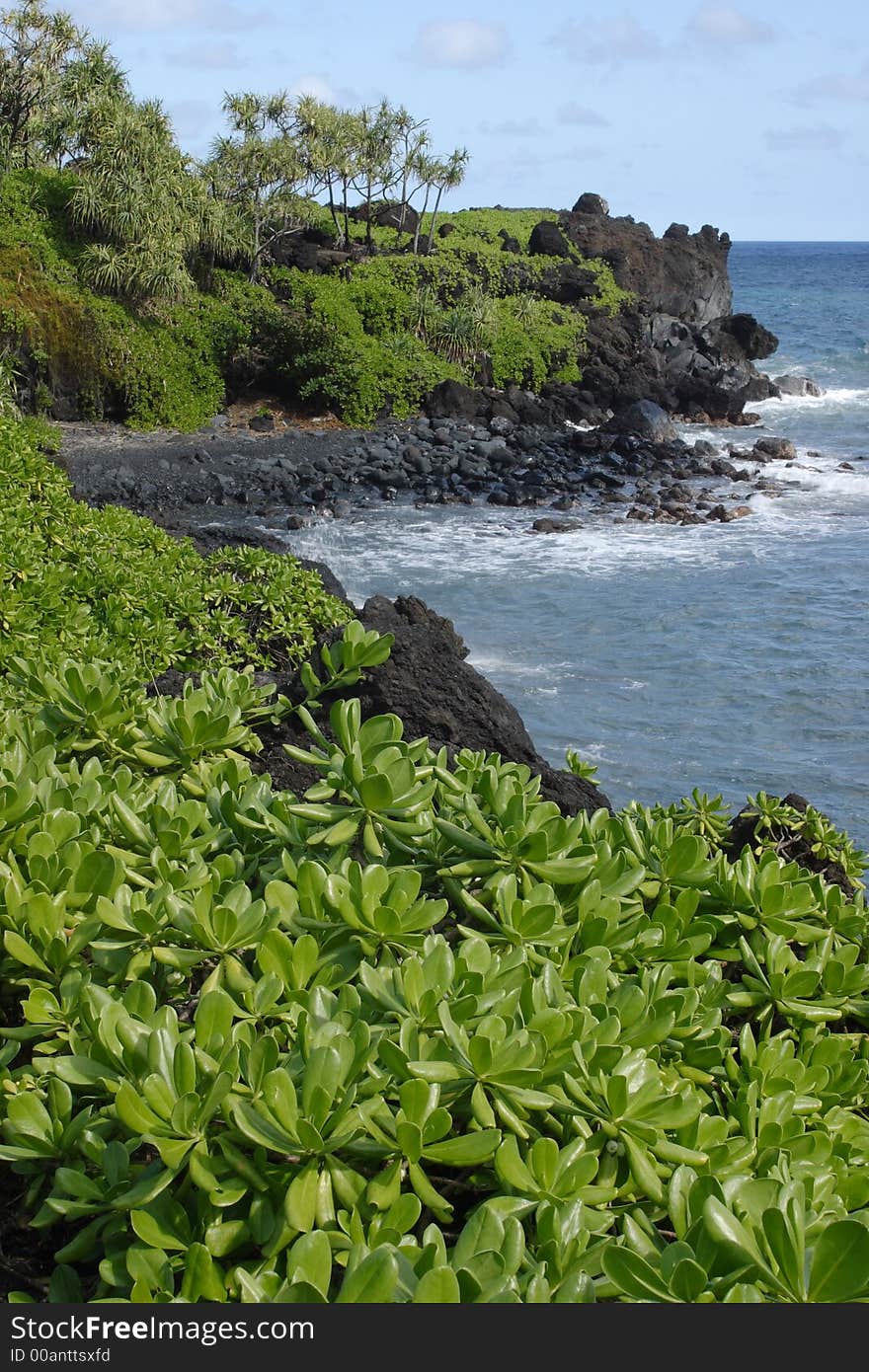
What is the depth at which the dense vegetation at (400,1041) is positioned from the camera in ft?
5.98

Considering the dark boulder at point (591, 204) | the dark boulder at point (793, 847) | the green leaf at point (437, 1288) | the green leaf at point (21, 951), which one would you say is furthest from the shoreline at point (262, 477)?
the dark boulder at point (591, 204)

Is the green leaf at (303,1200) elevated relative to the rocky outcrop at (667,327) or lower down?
lower down

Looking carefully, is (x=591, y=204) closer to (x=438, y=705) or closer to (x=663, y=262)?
(x=663, y=262)

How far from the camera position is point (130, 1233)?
1.97 m

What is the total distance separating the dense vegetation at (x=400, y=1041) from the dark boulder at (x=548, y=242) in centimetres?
4908

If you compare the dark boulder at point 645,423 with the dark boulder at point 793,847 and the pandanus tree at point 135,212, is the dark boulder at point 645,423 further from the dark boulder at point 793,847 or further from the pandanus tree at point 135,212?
the dark boulder at point 793,847

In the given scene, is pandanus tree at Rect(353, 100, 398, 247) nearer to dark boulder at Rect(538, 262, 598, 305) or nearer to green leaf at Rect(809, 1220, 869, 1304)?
dark boulder at Rect(538, 262, 598, 305)

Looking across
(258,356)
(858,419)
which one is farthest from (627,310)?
(258,356)

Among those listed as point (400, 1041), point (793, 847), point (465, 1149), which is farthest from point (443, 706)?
point (465, 1149)

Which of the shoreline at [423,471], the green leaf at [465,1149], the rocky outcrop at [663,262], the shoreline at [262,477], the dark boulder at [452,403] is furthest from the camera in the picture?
the rocky outcrop at [663,262]

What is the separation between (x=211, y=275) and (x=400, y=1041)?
37526 millimetres

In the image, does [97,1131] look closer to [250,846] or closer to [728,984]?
[250,846]

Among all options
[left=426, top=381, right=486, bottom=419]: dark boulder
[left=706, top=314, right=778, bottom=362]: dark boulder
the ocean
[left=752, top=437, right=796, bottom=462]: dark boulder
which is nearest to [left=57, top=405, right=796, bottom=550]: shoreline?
[left=752, top=437, right=796, bottom=462]: dark boulder

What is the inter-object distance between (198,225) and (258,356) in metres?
4.51
